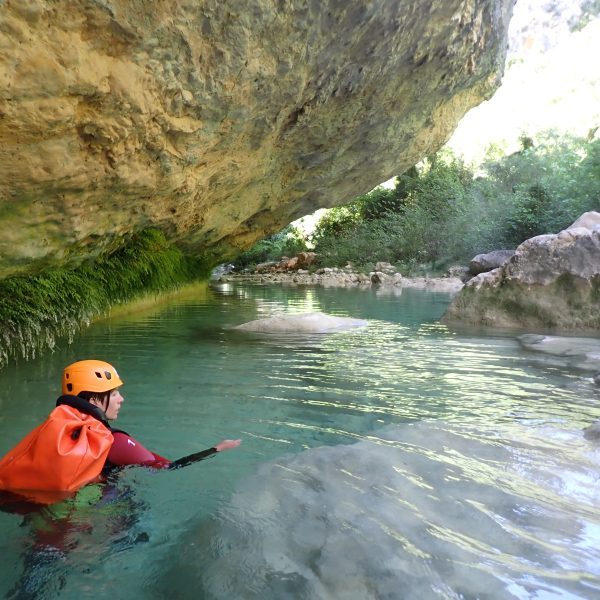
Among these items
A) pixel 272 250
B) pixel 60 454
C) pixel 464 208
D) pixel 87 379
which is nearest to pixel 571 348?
pixel 87 379

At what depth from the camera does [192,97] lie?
533 cm

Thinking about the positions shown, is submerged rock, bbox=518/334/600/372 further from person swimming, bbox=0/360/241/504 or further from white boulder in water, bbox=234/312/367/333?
person swimming, bbox=0/360/241/504

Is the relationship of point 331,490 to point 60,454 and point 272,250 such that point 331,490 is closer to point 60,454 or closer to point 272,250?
point 60,454

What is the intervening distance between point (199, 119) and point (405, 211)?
79.9 feet

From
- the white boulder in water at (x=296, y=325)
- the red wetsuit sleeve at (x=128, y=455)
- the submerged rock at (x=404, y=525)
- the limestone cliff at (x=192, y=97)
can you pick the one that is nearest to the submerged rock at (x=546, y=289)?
the white boulder in water at (x=296, y=325)

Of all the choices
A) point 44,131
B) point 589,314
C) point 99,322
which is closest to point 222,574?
point 44,131

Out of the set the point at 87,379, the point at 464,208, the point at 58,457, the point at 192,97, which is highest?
the point at 464,208

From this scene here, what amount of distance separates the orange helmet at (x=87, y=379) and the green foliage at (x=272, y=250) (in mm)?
32475

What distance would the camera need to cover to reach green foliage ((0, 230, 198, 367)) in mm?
6223

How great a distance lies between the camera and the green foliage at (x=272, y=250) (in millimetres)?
35781

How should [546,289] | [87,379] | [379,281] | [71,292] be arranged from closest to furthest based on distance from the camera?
[87,379], [71,292], [546,289], [379,281]

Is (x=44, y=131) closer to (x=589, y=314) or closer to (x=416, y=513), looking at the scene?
(x=416, y=513)

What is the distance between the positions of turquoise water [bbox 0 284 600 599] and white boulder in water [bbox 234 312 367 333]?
2.55 meters

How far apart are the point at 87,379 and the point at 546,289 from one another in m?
8.48
